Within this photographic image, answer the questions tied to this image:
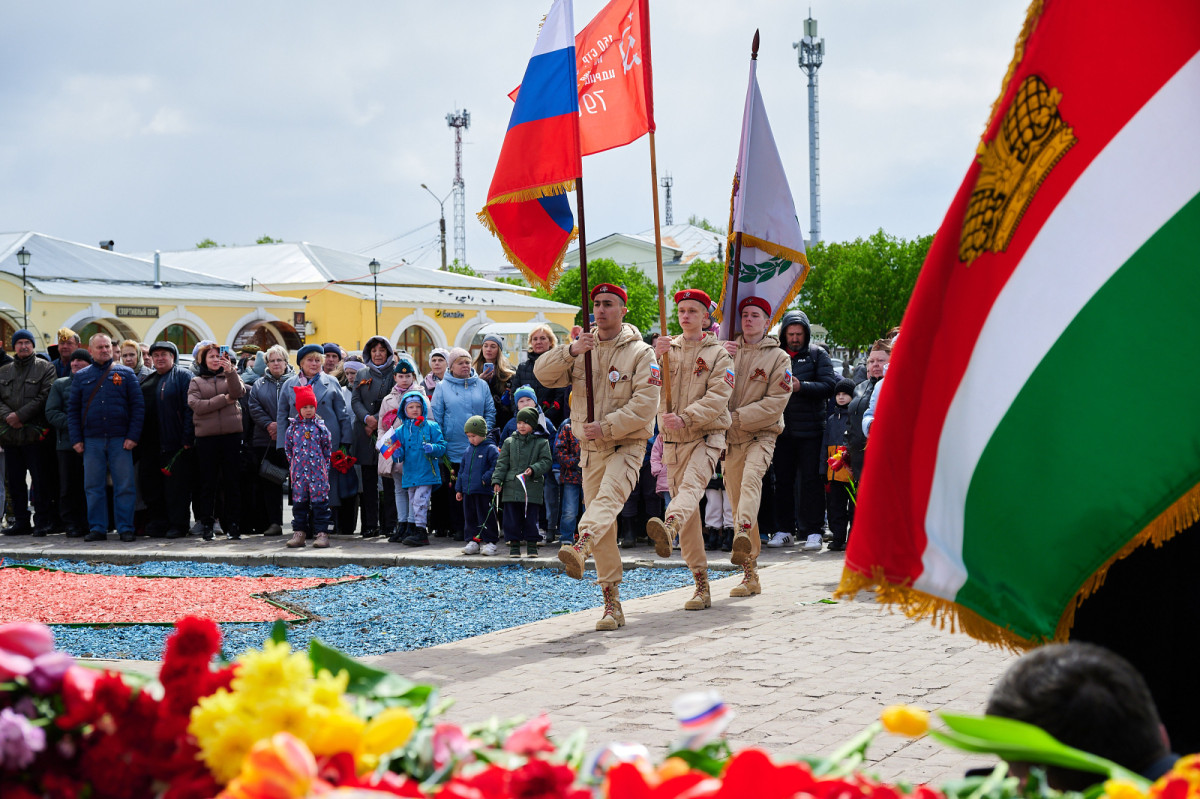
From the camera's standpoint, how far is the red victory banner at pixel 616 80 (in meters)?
8.73

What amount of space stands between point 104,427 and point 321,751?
1283 cm

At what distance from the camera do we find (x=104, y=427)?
1338cm

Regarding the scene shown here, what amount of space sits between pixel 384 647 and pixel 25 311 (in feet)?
109

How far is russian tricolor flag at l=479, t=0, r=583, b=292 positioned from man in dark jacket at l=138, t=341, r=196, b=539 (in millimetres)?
6603

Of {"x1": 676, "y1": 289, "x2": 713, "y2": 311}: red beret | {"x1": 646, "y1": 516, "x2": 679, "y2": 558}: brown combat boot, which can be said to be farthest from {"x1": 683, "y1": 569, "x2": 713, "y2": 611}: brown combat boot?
{"x1": 676, "y1": 289, "x2": 713, "y2": 311}: red beret

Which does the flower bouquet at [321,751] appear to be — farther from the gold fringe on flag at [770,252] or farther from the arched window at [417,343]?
the arched window at [417,343]

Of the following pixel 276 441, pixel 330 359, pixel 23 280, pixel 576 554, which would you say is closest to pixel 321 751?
pixel 576 554

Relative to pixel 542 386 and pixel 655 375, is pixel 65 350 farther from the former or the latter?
pixel 655 375

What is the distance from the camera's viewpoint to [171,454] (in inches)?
538

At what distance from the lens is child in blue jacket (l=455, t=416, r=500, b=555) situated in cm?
1220

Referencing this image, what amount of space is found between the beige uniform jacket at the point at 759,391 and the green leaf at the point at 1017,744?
24.6ft

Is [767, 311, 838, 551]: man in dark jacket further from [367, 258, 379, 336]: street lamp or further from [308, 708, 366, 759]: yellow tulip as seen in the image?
[367, 258, 379, 336]: street lamp

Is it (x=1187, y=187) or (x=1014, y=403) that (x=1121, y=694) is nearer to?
(x=1014, y=403)

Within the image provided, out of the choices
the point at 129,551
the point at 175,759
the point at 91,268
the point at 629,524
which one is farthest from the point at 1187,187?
the point at 91,268
